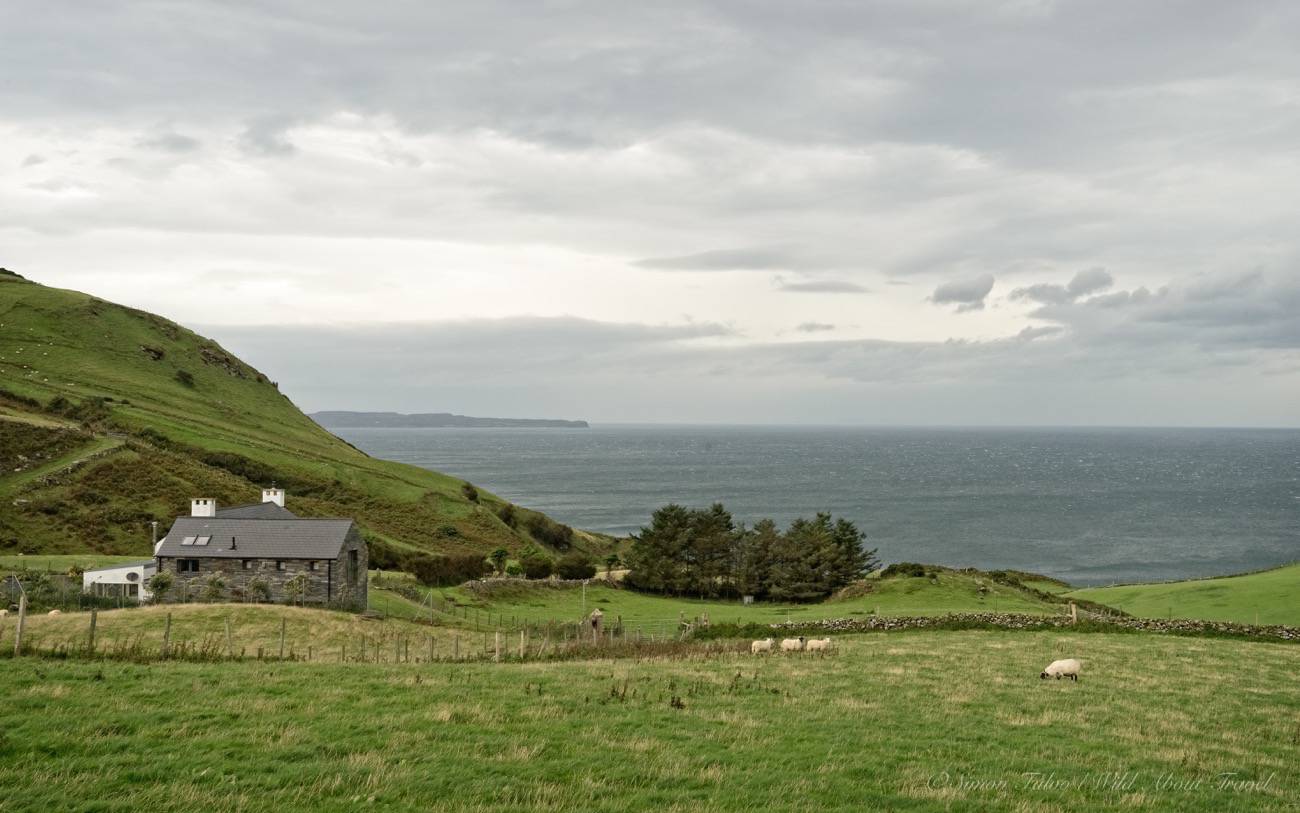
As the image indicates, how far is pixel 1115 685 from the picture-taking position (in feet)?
81.6

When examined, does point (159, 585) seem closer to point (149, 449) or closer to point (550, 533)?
point (149, 449)

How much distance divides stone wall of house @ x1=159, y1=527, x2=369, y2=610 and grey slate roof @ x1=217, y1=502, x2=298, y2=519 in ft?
16.9

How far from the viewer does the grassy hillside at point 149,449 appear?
77.9 meters

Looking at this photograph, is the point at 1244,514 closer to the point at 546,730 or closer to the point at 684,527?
the point at 684,527

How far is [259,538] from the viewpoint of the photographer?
182ft

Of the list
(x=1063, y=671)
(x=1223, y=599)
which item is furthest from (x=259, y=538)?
(x=1223, y=599)

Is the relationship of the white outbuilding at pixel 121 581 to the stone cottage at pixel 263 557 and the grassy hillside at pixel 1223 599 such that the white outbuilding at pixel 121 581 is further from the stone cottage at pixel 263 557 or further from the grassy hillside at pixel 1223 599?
the grassy hillside at pixel 1223 599

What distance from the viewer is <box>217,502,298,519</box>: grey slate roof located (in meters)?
60.8

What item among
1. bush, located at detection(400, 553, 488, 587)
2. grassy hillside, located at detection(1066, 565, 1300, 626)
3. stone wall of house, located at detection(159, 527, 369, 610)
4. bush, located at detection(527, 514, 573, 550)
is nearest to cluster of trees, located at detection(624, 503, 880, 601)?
bush, located at detection(400, 553, 488, 587)

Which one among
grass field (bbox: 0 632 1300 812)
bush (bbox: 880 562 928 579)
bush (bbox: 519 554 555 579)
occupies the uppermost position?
grass field (bbox: 0 632 1300 812)

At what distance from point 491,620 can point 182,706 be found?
3638 cm

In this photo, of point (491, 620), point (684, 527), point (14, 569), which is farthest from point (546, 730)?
point (684, 527)

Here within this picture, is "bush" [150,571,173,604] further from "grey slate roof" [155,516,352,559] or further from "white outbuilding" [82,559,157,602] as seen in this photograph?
"grey slate roof" [155,516,352,559]

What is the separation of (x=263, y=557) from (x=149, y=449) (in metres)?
50.8
